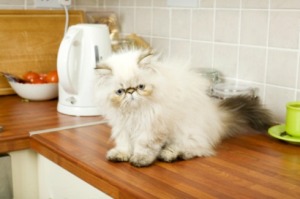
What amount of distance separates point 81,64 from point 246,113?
60 centimetres

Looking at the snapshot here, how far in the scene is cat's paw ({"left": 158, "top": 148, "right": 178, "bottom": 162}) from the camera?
108cm

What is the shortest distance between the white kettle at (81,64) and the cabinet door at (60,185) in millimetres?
272

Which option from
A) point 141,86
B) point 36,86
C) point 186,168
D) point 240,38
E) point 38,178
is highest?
point 240,38

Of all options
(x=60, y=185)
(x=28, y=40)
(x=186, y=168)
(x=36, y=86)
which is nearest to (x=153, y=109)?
(x=186, y=168)

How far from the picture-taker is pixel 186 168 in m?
1.05

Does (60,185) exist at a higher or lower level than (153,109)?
lower

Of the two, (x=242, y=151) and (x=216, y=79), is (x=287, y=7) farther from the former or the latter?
(x=242, y=151)

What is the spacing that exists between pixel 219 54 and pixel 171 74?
541mm

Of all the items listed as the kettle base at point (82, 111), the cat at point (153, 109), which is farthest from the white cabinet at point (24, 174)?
the cat at point (153, 109)

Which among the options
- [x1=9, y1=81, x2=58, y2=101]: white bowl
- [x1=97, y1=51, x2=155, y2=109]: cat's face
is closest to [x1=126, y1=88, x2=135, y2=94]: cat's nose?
[x1=97, y1=51, x2=155, y2=109]: cat's face

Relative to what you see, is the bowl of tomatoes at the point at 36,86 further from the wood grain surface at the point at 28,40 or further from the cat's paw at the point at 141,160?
the cat's paw at the point at 141,160

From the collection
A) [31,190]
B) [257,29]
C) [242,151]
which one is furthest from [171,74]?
[31,190]

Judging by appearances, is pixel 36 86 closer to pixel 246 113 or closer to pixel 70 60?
pixel 70 60

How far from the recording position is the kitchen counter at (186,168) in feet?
3.01
